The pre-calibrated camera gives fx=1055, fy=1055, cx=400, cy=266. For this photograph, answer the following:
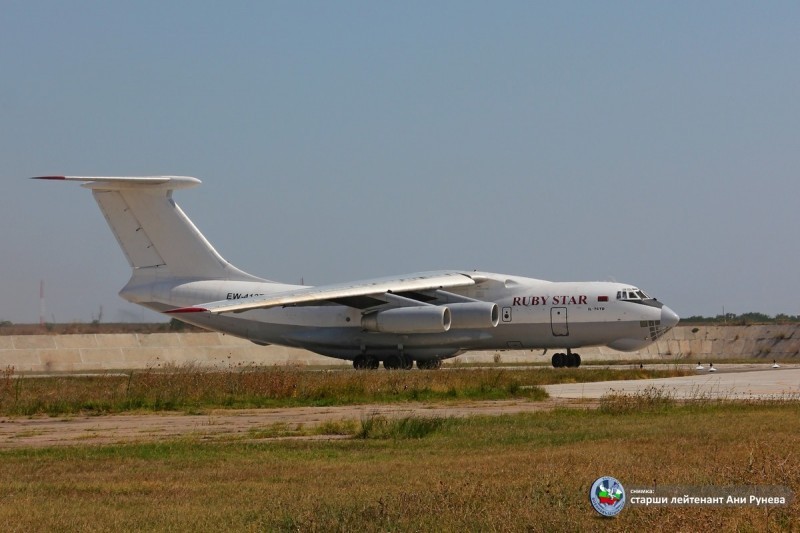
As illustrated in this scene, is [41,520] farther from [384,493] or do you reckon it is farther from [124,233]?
[124,233]

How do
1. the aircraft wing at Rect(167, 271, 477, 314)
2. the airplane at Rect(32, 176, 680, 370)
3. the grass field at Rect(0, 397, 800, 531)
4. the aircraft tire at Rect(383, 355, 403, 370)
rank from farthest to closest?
1. the aircraft tire at Rect(383, 355, 403, 370)
2. the airplane at Rect(32, 176, 680, 370)
3. the aircraft wing at Rect(167, 271, 477, 314)
4. the grass field at Rect(0, 397, 800, 531)

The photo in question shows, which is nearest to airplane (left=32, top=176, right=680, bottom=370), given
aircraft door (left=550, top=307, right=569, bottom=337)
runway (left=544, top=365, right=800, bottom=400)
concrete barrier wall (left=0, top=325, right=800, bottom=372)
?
aircraft door (left=550, top=307, right=569, bottom=337)

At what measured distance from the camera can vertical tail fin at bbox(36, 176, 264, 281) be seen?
99.5ft

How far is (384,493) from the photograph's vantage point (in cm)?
748

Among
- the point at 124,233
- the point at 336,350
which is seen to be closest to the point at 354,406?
the point at 336,350

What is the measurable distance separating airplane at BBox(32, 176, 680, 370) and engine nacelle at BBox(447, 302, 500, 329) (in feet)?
0.10

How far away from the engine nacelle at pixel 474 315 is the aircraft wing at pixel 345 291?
4.26 ft

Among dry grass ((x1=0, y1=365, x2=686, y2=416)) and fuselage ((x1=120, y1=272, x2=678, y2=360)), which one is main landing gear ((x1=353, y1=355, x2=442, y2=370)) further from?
dry grass ((x1=0, y1=365, x2=686, y2=416))

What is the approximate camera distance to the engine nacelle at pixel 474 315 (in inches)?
1112

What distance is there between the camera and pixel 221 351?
4034 centimetres

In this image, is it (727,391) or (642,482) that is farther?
(727,391)

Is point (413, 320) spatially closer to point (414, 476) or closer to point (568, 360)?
point (568, 360)

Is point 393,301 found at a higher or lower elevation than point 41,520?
higher

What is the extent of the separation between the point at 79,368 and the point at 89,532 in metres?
31.5
